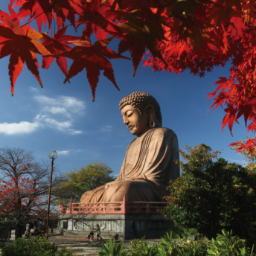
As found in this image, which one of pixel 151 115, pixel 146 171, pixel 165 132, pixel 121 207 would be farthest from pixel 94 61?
pixel 151 115

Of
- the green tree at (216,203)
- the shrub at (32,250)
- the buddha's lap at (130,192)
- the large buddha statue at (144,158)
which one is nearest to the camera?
the shrub at (32,250)

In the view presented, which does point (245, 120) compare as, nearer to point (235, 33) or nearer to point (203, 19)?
point (235, 33)

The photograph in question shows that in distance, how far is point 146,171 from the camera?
38.8 ft

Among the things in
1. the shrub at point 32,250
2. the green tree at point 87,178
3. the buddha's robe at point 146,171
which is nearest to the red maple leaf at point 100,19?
the shrub at point 32,250

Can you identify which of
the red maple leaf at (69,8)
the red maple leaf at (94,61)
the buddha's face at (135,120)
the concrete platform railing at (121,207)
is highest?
the buddha's face at (135,120)

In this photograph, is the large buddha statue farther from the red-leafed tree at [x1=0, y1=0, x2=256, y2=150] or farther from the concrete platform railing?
the red-leafed tree at [x1=0, y1=0, x2=256, y2=150]

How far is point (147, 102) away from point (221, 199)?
8.42 meters

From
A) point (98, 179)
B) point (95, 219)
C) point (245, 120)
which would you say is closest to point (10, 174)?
point (95, 219)

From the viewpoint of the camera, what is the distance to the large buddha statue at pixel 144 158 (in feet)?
33.4

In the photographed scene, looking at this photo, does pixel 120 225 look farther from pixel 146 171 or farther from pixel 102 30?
pixel 102 30

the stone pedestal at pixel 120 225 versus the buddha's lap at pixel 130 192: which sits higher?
the buddha's lap at pixel 130 192

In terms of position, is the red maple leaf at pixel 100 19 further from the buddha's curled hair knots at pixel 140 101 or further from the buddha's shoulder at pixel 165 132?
the buddha's curled hair knots at pixel 140 101

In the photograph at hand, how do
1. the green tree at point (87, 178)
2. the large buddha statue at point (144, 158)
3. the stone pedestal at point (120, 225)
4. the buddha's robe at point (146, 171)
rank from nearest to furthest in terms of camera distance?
1. the stone pedestal at point (120, 225)
2. the buddha's robe at point (146, 171)
3. the large buddha statue at point (144, 158)
4. the green tree at point (87, 178)

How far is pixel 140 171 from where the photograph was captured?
Result: 40.0 feet
